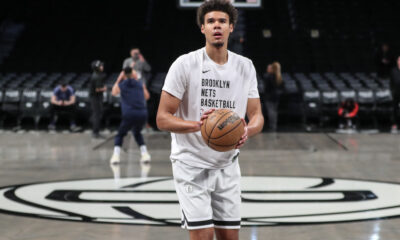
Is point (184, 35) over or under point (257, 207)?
over

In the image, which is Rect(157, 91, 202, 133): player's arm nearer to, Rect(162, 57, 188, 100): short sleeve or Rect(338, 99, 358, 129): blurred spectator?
Rect(162, 57, 188, 100): short sleeve

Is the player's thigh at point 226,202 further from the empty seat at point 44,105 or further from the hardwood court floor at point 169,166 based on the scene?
the empty seat at point 44,105

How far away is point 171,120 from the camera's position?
323cm

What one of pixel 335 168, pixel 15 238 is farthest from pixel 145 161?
pixel 15 238

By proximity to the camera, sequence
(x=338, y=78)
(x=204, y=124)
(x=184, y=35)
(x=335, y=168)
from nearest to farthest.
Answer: (x=204, y=124)
(x=335, y=168)
(x=338, y=78)
(x=184, y=35)

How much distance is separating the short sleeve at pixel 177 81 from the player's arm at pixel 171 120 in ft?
0.08

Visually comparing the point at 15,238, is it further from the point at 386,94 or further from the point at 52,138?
the point at 386,94

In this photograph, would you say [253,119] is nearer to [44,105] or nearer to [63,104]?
[63,104]

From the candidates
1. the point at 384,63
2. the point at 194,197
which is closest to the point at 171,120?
the point at 194,197

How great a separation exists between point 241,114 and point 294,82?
16175 mm

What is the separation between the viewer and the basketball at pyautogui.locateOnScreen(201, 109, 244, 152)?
10.2 ft

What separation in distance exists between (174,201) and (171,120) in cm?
375

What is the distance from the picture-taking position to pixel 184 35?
2789 cm

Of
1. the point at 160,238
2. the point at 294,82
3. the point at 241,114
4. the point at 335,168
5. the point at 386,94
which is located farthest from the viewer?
the point at 294,82
